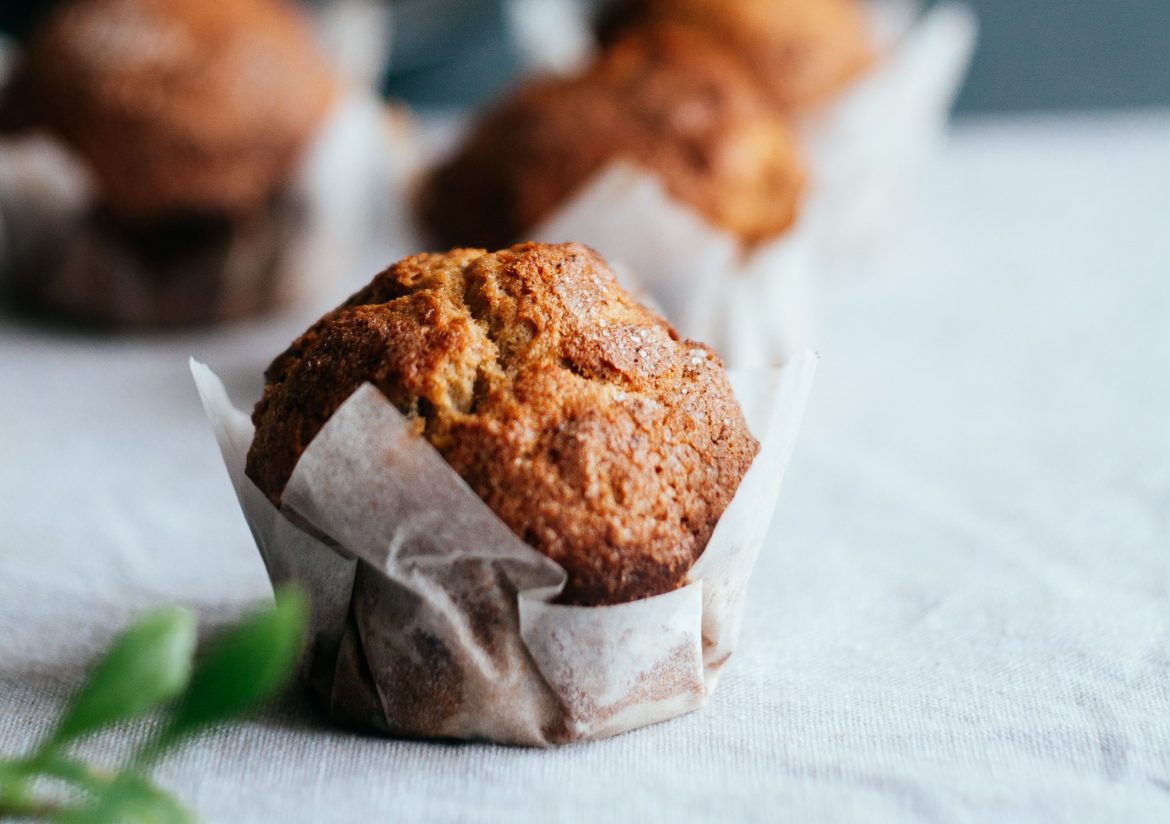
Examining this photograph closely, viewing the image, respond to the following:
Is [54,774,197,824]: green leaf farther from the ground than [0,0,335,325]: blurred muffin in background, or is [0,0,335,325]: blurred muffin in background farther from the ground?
[54,774,197,824]: green leaf

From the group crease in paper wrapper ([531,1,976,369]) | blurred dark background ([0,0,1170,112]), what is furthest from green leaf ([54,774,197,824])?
blurred dark background ([0,0,1170,112])

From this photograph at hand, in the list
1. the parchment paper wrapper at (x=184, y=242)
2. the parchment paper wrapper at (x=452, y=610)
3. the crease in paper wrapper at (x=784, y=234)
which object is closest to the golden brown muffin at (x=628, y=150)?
the crease in paper wrapper at (x=784, y=234)

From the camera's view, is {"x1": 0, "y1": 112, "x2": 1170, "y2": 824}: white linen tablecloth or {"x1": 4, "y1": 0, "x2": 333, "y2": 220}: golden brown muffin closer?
{"x1": 0, "y1": 112, "x2": 1170, "y2": 824}: white linen tablecloth

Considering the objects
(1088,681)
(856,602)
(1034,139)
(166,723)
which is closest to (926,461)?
(856,602)

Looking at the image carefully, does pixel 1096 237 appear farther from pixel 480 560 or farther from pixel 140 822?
pixel 140 822

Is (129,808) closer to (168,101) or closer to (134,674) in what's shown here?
(134,674)


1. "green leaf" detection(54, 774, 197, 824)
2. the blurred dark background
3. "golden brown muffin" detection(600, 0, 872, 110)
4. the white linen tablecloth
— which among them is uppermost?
"green leaf" detection(54, 774, 197, 824)

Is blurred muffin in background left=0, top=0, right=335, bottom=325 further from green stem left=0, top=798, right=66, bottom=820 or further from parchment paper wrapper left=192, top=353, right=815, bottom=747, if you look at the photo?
green stem left=0, top=798, right=66, bottom=820
